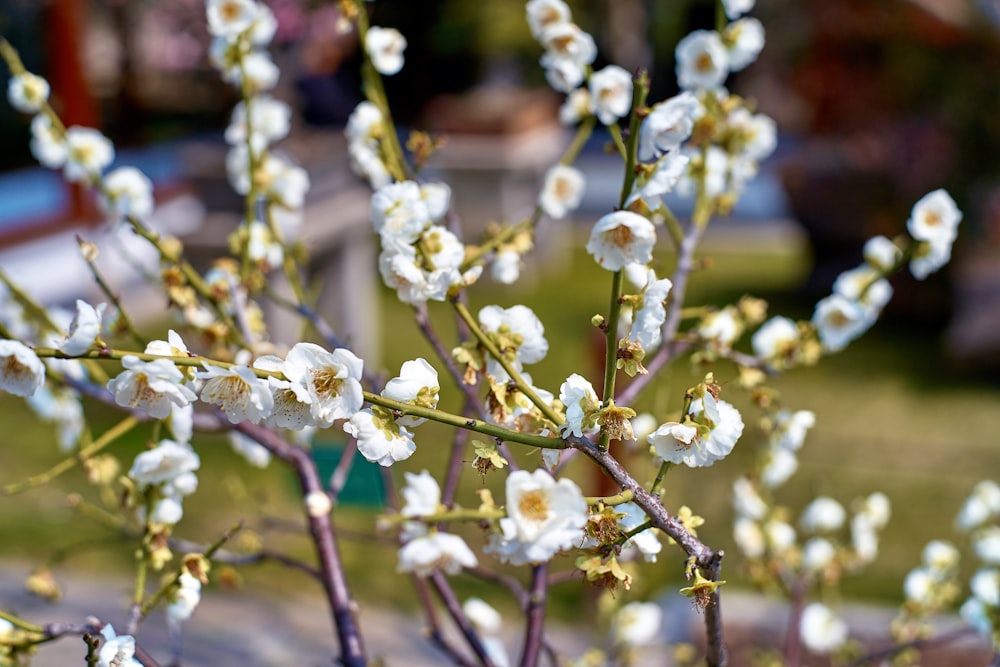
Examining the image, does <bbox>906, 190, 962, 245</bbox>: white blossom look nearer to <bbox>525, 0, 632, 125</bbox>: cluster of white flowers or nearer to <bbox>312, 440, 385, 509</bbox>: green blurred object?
<bbox>525, 0, 632, 125</bbox>: cluster of white flowers

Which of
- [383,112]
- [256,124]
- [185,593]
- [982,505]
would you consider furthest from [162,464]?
[982,505]

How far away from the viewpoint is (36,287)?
19.1 ft

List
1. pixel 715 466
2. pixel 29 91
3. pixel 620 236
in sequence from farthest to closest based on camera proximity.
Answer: pixel 715 466
pixel 29 91
pixel 620 236

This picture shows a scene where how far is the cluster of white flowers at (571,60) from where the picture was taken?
50.3 inches

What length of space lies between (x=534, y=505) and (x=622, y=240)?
0.75 feet

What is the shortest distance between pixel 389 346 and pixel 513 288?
136 cm

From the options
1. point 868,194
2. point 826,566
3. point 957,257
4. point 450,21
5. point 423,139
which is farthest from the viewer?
point 450,21

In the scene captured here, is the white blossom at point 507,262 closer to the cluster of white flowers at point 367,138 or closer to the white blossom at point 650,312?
the cluster of white flowers at point 367,138

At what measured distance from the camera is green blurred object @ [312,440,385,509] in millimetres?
1632

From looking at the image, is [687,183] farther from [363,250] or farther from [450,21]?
[450,21]

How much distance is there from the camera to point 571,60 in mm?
1303

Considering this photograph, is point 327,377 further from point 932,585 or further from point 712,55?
point 932,585

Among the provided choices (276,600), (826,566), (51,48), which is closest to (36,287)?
(51,48)

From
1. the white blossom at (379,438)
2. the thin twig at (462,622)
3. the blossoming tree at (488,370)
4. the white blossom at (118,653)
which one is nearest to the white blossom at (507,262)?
the blossoming tree at (488,370)
